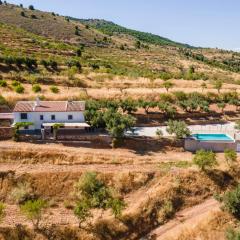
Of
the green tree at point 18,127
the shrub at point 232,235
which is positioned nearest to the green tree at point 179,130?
the shrub at point 232,235

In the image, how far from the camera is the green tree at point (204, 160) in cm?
4909

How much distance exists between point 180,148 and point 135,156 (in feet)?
24.9

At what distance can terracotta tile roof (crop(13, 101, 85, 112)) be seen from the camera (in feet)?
184

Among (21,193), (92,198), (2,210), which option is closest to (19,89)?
(21,193)

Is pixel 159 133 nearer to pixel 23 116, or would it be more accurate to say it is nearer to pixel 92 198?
pixel 92 198

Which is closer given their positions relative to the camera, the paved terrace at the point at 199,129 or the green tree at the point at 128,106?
the paved terrace at the point at 199,129

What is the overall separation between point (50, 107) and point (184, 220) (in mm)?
25361

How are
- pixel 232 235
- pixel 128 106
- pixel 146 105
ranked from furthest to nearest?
pixel 146 105, pixel 128 106, pixel 232 235

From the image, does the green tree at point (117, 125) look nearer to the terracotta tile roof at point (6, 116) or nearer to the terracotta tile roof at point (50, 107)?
the terracotta tile roof at point (50, 107)

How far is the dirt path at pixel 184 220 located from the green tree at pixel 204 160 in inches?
177

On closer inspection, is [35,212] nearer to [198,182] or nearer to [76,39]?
[198,182]

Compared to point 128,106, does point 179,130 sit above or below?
below

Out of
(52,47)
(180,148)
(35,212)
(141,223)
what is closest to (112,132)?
(180,148)

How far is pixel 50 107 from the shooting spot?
57281mm
